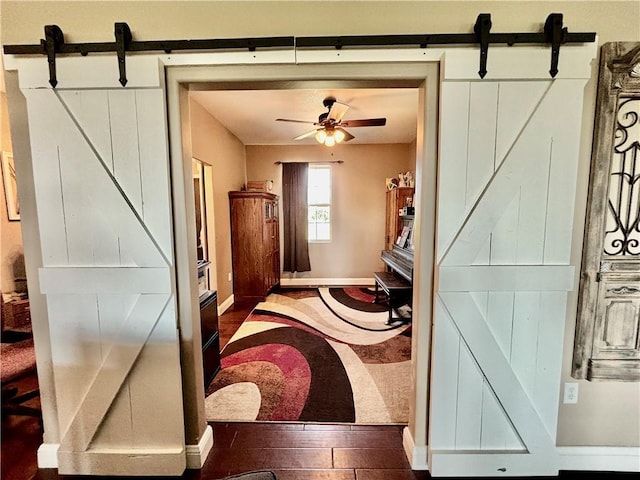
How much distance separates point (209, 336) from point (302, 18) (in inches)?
86.2

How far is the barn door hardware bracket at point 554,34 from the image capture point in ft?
4.01

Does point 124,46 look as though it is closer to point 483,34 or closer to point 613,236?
point 483,34

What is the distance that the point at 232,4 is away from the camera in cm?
132

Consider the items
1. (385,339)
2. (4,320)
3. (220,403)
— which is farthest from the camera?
A: (385,339)

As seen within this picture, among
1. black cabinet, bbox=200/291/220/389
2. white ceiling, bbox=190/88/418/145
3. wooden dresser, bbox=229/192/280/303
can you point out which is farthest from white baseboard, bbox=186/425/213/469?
wooden dresser, bbox=229/192/280/303

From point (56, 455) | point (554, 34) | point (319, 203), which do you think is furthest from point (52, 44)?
point (319, 203)

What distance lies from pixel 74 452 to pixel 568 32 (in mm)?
3233

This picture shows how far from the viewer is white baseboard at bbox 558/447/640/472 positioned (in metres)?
1.52

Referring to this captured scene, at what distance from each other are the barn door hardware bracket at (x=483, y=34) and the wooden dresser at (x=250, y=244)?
3499mm

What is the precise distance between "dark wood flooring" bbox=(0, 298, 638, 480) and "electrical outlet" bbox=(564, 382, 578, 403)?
1.39 ft

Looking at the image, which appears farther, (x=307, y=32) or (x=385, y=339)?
(x=385, y=339)

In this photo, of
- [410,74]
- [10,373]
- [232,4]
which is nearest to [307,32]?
[232,4]

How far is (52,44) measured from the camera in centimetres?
128

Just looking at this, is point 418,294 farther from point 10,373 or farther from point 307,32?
point 10,373
